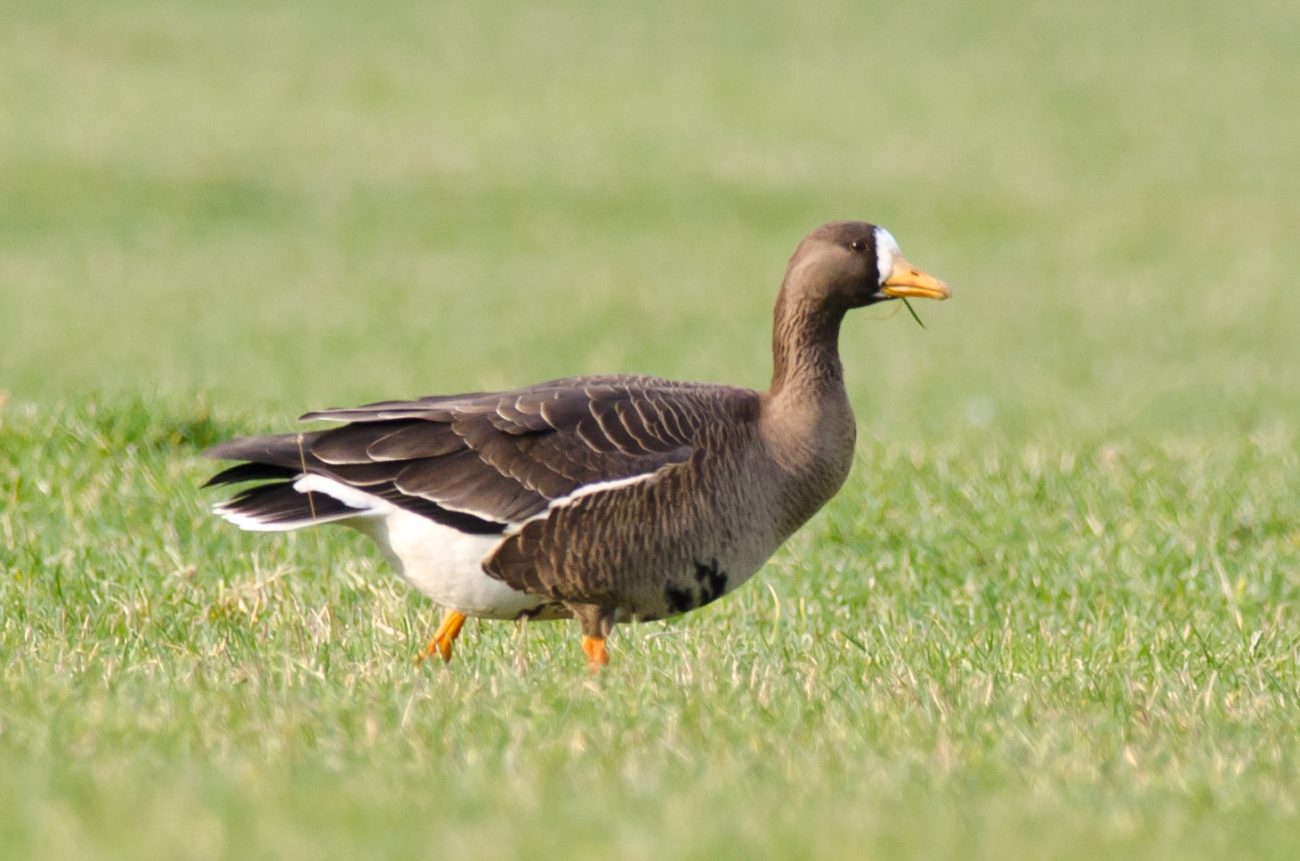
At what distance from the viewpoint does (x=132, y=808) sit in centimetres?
367

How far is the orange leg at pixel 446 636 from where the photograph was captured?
244 inches

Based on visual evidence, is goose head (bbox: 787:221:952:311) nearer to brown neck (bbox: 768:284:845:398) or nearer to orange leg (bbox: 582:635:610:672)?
brown neck (bbox: 768:284:845:398)

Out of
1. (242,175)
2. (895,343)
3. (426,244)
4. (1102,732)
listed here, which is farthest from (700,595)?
(242,175)

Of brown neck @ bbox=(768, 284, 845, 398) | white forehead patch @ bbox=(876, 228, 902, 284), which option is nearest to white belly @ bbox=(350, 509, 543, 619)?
brown neck @ bbox=(768, 284, 845, 398)

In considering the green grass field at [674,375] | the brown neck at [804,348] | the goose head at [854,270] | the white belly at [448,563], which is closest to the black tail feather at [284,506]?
the white belly at [448,563]

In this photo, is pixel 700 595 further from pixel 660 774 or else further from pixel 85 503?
pixel 85 503

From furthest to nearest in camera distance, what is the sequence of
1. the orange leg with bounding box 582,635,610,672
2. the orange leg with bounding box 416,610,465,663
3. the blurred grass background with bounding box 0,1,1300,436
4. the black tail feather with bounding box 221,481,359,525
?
the blurred grass background with bounding box 0,1,1300,436 → the orange leg with bounding box 416,610,465,663 → the orange leg with bounding box 582,635,610,672 → the black tail feather with bounding box 221,481,359,525

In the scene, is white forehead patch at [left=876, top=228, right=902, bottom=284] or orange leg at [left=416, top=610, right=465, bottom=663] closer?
orange leg at [left=416, top=610, right=465, bottom=663]

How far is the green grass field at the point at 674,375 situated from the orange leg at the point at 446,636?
163 millimetres

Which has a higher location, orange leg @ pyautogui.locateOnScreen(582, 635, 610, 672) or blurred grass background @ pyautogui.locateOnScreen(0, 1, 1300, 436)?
blurred grass background @ pyautogui.locateOnScreen(0, 1, 1300, 436)

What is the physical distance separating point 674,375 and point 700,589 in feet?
37.9

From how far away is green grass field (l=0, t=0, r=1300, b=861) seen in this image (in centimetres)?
421

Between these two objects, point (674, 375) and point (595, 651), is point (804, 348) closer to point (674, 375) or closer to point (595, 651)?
point (595, 651)

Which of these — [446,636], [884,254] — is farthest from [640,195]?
[446,636]
